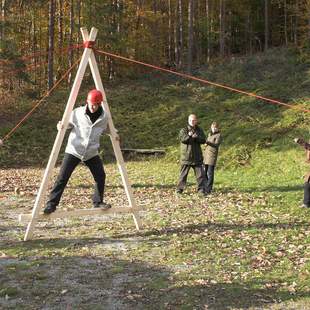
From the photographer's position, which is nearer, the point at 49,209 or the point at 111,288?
the point at 111,288

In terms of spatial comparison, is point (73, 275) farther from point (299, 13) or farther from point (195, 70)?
point (299, 13)

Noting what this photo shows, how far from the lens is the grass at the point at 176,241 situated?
5.23 meters

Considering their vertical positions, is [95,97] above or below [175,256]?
above

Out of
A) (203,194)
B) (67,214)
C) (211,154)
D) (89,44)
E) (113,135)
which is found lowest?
(203,194)

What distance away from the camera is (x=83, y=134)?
290 inches

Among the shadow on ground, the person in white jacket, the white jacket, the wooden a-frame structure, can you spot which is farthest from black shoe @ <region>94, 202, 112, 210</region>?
the shadow on ground

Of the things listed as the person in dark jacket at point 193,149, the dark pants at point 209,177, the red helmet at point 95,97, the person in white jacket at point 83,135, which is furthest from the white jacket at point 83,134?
the dark pants at point 209,177

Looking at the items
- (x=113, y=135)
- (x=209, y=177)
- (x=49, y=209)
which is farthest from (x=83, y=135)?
(x=209, y=177)

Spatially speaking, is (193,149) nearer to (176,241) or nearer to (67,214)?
(176,241)

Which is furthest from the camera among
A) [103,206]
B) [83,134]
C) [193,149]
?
[193,149]

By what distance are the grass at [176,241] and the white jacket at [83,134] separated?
1.37 metres

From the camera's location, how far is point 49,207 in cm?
746

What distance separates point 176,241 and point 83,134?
219 centimetres

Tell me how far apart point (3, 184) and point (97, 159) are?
730cm
